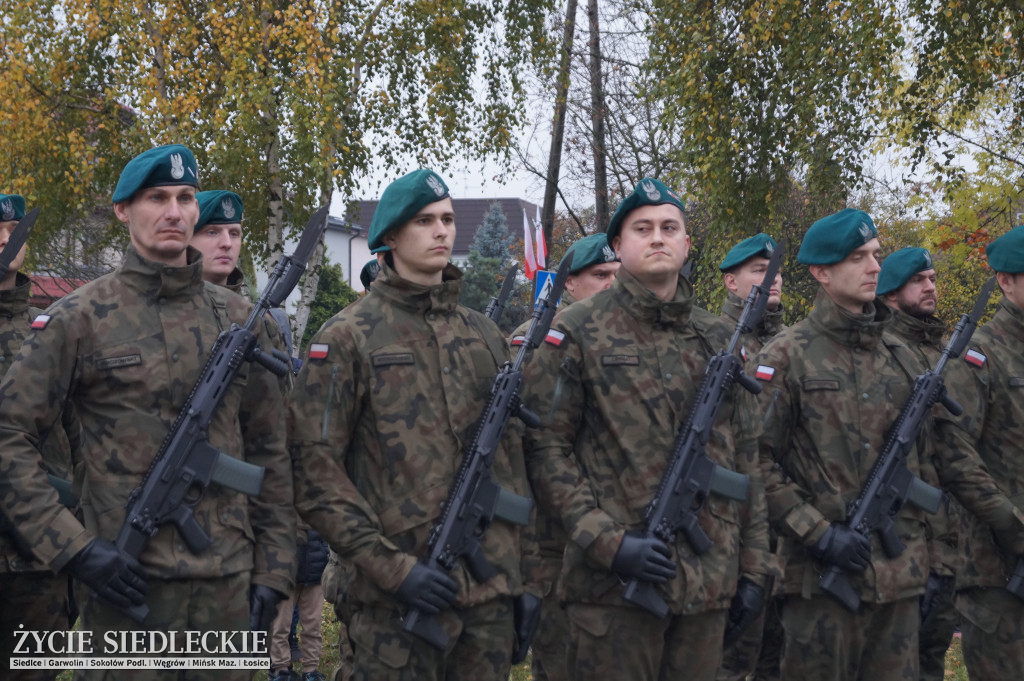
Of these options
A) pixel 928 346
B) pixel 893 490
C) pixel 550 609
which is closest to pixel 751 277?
pixel 928 346

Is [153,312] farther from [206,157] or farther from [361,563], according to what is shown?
[206,157]

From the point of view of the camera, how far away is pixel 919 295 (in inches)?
277

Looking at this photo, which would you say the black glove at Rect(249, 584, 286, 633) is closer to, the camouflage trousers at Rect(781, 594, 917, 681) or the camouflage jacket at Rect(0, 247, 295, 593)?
the camouflage jacket at Rect(0, 247, 295, 593)

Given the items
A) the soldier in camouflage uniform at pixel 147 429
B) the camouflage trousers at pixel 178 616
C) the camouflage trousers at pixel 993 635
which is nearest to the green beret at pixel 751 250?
the camouflage trousers at pixel 993 635

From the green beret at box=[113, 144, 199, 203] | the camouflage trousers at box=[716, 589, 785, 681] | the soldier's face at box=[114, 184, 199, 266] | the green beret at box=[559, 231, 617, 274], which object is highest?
the green beret at box=[113, 144, 199, 203]

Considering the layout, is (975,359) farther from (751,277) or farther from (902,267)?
(751,277)

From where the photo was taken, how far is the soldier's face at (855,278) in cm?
505

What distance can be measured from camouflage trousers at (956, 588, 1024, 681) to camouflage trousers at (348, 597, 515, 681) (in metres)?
2.87

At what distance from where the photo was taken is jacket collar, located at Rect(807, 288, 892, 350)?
4.98m

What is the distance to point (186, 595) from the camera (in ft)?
12.3

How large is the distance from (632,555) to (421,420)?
A: 92 centimetres

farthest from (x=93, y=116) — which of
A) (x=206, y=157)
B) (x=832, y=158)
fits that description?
(x=832, y=158)

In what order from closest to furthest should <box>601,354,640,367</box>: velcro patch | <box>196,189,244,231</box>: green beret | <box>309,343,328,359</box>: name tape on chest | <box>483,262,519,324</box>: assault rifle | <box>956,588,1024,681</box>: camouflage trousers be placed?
<box>309,343,328,359</box>: name tape on chest
<box>601,354,640,367</box>: velcro patch
<box>956,588,1024,681</box>: camouflage trousers
<box>483,262,519,324</box>: assault rifle
<box>196,189,244,231</box>: green beret

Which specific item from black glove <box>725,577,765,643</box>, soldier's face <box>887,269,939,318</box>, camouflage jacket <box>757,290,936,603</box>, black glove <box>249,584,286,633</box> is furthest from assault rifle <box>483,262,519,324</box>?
soldier's face <box>887,269,939,318</box>
